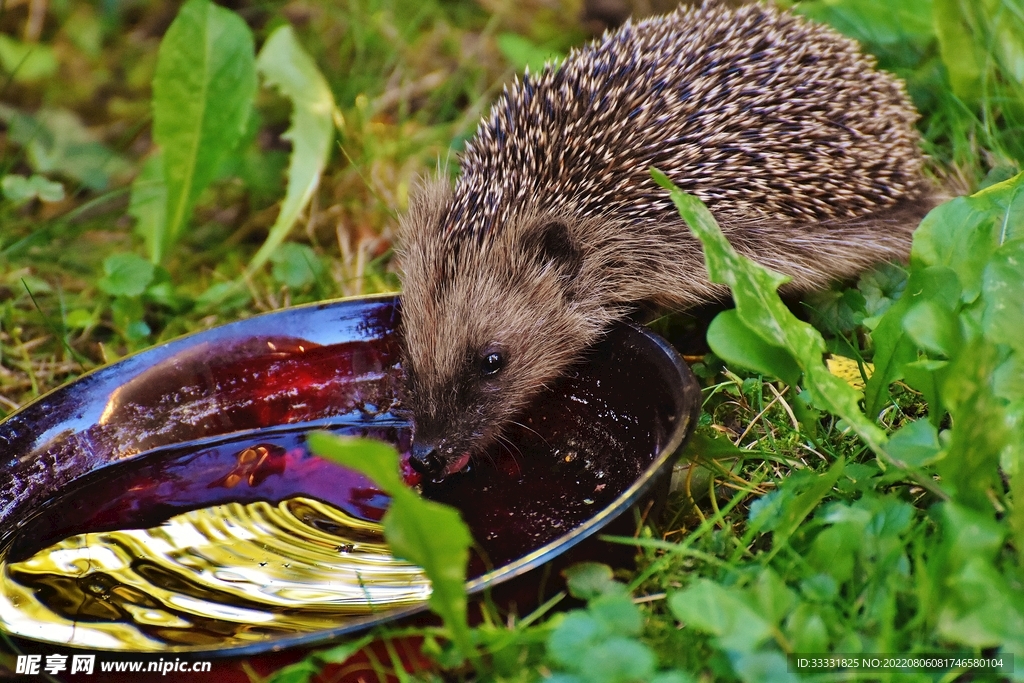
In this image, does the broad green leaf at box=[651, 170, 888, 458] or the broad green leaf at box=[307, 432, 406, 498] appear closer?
the broad green leaf at box=[307, 432, 406, 498]

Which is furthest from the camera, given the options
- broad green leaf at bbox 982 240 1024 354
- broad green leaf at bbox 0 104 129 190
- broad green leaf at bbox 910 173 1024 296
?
broad green leaf at bbox 0 104 129 190

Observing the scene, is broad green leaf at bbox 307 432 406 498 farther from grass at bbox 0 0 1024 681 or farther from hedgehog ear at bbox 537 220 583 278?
hedgehog ear at bbox 537 220 583 278

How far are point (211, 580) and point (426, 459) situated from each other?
1.97 ft

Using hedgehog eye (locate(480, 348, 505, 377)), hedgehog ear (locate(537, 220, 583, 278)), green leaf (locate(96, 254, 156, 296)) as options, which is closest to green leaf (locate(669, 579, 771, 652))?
hedgehog eye (locate(480, 348, 505, 377))

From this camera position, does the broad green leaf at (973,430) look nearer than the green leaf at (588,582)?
Yes

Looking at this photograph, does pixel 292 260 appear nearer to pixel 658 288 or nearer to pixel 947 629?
pixel 658 288

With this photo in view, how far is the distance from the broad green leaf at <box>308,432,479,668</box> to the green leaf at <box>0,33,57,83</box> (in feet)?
13.5

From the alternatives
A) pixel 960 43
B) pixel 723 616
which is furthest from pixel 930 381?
pixel 960 43

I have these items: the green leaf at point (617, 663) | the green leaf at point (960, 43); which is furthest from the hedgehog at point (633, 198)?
the green leaf at point (617, 663)

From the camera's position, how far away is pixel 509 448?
8.75 feet

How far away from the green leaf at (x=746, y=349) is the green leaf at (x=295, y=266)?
1.80 meters

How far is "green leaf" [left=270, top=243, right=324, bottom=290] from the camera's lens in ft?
11.5

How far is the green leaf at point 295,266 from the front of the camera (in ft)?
11.5

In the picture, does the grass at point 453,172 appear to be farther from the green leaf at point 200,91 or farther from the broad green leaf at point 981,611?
the green leaf at point 200,91
